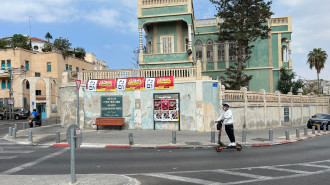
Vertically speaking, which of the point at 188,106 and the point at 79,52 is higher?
the point at 79,52

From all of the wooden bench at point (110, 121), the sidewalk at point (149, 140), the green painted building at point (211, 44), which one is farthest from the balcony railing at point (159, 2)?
the sidewalk at point (149, 140)

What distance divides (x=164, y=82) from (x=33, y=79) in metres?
34.9

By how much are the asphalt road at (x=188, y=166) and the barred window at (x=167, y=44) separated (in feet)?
52.5

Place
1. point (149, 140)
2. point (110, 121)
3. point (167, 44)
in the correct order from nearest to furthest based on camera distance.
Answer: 1. point (149, 140)
2. point (110, 121)
3. point (167, 44)

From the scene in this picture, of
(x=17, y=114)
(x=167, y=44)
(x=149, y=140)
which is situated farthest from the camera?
(x=17, y=114)

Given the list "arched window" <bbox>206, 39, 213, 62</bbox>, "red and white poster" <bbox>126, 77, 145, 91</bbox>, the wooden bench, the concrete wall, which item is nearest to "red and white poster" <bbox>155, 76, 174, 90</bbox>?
the concrete wall

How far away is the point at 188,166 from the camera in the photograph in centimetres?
849

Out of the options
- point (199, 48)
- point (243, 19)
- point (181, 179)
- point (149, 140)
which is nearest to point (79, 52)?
point (199, 48)

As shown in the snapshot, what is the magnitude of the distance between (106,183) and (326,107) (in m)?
43.3

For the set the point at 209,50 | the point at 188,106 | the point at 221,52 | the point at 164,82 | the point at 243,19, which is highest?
the point at 243,19

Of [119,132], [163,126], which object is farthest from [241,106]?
[119,132]

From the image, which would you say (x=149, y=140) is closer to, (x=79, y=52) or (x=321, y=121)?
(x=321, y=121)

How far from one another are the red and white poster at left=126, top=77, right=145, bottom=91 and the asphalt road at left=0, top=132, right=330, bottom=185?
7978 millimetres

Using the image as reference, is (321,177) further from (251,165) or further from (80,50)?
(80,50)
